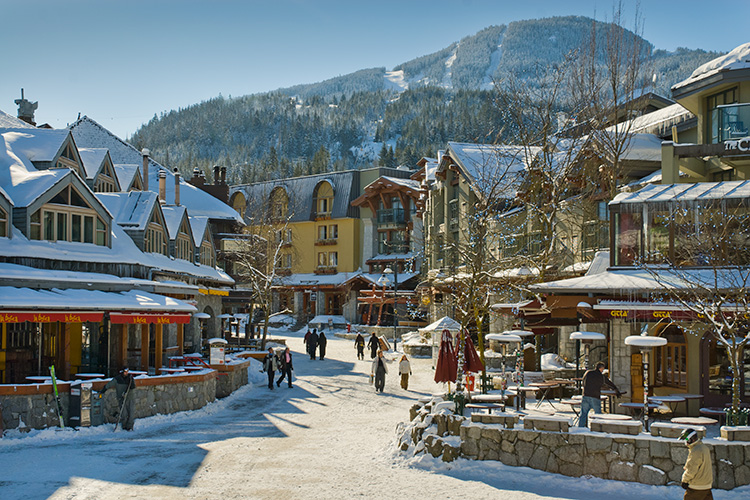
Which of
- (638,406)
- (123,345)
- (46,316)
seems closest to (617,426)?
(638,406)

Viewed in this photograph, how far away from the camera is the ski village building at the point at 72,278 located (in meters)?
20.2

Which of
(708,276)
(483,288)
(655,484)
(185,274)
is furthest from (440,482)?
(185,274)

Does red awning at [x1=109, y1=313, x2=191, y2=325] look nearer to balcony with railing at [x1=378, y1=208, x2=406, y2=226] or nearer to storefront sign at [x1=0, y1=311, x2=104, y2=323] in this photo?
storefront sign at [x1=0, y1=311, x2=104, y2=323]

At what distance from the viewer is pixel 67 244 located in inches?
922

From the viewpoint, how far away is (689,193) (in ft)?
62.0

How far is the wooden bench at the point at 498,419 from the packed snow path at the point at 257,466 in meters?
0.86

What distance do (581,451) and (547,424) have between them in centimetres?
81

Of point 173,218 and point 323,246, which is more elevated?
point 323,246

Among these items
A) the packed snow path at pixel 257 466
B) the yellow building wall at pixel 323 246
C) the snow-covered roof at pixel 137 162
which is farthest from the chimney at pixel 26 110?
the yellow building wall at pixel 323 246

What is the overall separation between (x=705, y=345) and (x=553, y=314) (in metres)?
3.81

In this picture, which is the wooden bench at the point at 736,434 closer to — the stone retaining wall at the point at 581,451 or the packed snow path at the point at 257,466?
the stone retaining wall at the point at 581,451

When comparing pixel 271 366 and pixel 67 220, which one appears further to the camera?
pixel 271 366

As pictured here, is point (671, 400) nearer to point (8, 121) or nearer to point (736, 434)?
point (736, 434)

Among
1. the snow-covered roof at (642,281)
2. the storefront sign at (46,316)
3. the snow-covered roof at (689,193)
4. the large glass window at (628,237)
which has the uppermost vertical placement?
the snow-covered roof at (689,193)
